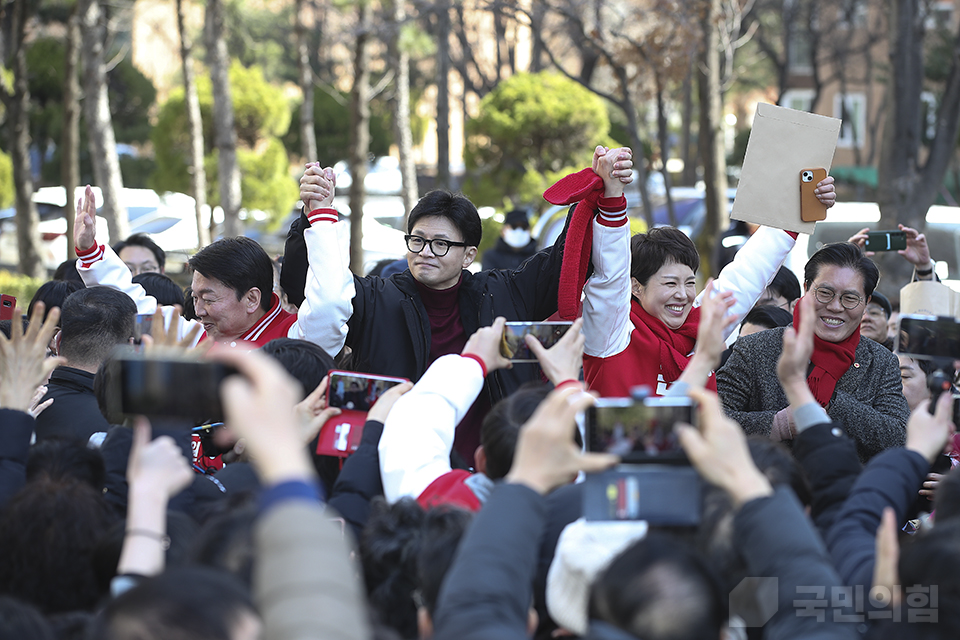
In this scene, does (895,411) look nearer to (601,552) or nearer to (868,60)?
(601,552)

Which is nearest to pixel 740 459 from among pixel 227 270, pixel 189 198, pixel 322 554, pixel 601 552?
pixel 601 552

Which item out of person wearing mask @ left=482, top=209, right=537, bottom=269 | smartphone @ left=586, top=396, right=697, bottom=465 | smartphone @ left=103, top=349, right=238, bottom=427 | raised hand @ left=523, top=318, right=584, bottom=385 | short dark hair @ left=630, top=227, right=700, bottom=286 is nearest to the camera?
smartphone @ left=103, top=349, right=238, bottom=427

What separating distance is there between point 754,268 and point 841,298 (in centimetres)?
36

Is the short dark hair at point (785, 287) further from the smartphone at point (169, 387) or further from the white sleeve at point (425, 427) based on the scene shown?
the smartphone at point (169, 387)

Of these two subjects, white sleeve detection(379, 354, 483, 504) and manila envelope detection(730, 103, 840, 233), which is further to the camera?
manila envelope detection(730, 103, 840, 233)

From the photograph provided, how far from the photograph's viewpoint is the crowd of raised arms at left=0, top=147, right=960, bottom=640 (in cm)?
174

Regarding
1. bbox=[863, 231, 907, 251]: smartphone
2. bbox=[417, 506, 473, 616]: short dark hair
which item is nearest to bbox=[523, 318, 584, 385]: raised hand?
bbox=[417, 506, 473, 616]: short dark hair

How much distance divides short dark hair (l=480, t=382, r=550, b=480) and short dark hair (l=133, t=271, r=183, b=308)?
3.17 metres

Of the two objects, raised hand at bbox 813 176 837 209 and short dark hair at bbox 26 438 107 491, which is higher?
raised hand at bbox 813 176 837 209

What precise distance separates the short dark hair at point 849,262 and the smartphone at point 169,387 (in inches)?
112

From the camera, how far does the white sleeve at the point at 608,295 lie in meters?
3.62

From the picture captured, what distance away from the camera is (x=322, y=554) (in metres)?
1.60

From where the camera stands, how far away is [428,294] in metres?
3.89

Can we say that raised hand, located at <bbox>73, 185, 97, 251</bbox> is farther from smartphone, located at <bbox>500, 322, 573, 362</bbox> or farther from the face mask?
the face mask
